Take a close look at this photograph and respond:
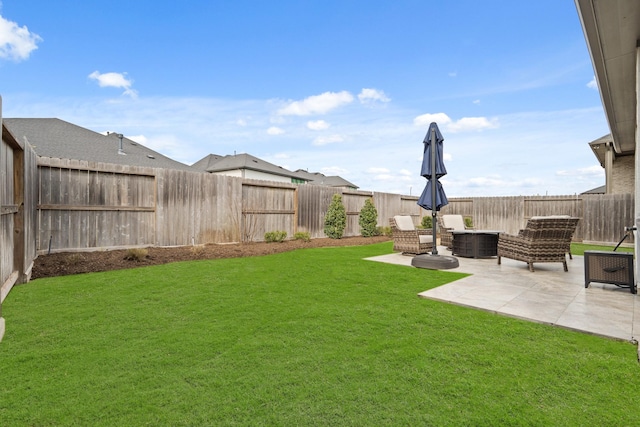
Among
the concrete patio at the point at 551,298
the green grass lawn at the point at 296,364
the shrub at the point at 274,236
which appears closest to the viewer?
the green grass lawn at the point at 296,364

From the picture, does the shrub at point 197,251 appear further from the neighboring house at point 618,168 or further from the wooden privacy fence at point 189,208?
the neighboring house at point 618,168

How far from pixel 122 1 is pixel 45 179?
624 cm

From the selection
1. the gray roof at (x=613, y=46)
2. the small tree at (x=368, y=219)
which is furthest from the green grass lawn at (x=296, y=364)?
the small tree at (x=368, y=219)

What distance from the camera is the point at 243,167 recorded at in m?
26.4

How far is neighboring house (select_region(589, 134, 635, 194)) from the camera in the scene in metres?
12.3

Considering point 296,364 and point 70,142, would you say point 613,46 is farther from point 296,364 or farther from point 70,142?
point 70,142

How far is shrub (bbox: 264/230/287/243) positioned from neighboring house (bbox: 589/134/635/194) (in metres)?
13.4

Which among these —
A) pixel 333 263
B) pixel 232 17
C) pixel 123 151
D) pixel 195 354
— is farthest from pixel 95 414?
pixel 123 151

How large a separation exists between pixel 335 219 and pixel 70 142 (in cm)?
1312

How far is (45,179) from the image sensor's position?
5.99 metres

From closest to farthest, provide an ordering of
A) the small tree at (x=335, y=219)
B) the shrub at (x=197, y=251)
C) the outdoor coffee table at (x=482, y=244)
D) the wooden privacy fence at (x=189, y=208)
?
the wooden privacy fence at (x=189, y=208), the shrub at (x=197, y=251), the outdoor coffee table at (x=482, y=244), the small tree at (x=335, y=219)

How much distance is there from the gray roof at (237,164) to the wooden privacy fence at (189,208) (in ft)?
54.0

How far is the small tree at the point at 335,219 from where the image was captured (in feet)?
37.2

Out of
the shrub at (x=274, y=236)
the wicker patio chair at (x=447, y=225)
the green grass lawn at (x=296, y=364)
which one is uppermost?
the wicker patio chair at (x=447, y=225)
